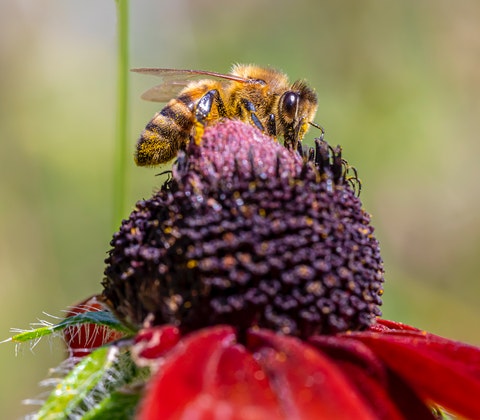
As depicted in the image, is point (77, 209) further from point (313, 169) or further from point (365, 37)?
point (313, 169)

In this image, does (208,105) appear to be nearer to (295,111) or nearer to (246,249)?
(295,111)

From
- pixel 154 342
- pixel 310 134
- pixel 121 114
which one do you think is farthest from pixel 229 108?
pixel 310 134

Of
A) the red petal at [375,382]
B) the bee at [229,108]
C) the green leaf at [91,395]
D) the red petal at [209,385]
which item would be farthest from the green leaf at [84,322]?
the bee at [229,108]

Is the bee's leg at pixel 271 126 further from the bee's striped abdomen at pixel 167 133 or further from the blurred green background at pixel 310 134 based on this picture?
the blurred green background at pixel 310 134

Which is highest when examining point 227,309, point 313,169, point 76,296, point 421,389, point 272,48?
point 272,48

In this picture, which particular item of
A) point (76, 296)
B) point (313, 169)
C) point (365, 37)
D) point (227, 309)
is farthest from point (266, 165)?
point (365, 37)

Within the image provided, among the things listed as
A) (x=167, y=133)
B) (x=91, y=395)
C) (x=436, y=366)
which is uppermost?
(x=167, y=133)
